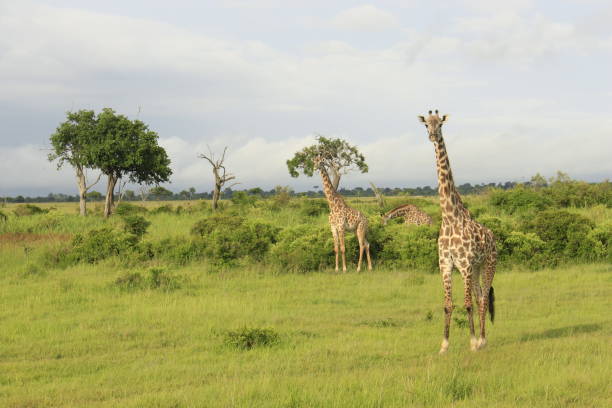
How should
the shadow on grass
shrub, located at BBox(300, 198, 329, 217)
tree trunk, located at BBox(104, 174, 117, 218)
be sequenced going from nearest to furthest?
the shadow on grass
shrub, located at BBox(300, 198, 329, 217)
tree trunk, located at BBox(104, 174, 117, 218)

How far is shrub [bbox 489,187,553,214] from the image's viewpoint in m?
27.5

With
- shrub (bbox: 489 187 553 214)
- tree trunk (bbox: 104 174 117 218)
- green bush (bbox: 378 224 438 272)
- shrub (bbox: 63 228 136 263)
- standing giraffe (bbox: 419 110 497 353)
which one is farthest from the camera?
tree trunk (bbox: 104 174 117 218)

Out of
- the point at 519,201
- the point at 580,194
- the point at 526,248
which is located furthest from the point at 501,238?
the point at 580,194

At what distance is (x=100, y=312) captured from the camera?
11680 millimetres

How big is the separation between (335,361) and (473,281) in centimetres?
233

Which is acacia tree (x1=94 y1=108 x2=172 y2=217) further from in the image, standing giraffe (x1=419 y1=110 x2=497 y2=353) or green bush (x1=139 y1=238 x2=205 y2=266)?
standing giraffe (x1=419 y1=110 x2=497 y2=353)

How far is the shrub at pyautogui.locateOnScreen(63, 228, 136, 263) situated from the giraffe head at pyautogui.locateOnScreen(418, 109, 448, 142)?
1216cm

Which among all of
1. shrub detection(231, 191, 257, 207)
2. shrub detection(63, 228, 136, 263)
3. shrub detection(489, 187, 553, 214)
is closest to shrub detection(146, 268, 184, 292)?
shrub detection(63, 228, 136, 263)

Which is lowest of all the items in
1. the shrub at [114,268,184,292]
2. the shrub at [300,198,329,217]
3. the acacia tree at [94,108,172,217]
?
the shrub at [114,268,184,292]

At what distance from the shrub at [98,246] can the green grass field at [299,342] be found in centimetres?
182

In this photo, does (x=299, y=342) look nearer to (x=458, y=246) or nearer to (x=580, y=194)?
(x=458, y=246)

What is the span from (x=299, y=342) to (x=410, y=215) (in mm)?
13235

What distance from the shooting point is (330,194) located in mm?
19000

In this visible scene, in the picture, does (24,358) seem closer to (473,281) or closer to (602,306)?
(473,281)
